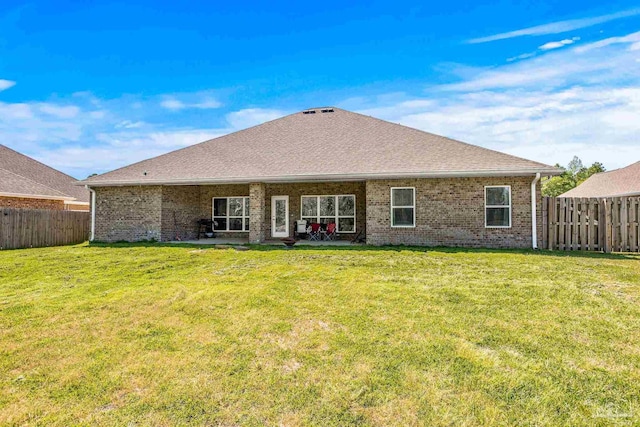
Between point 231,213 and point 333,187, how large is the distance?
4.96m

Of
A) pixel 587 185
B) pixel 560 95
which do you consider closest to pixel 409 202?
pixel 560 95

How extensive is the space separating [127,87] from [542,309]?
1773 cm

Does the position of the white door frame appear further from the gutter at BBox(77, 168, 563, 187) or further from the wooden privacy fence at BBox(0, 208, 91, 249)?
the wooden privacy fence at BBox(0, 208, 91, 249)

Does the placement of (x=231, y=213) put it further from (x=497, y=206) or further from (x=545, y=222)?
(x=545, y=222)

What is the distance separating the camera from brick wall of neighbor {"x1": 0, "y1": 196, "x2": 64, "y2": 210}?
57.3ft

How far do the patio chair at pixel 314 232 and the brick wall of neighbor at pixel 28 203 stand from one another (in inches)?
564

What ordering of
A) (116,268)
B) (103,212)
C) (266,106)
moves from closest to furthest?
(116,268)
(103,212)
(266,106)

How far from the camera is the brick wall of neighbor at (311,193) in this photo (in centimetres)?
1558

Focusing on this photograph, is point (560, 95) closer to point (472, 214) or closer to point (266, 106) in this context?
point (472, 214)

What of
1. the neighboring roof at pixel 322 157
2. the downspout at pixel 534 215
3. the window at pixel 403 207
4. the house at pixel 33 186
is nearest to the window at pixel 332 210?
the neighboring roof at pixel 322 157

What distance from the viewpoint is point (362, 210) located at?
51.0 feet

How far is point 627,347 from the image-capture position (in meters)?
3.99

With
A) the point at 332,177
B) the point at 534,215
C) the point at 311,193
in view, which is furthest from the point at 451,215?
the point at 311,193

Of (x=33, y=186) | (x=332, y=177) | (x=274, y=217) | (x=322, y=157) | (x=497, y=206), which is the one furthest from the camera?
(x=33, y=186)
